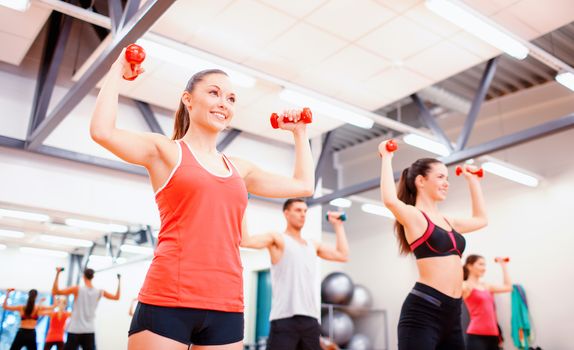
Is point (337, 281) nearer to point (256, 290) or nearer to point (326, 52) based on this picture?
point (256, 290)

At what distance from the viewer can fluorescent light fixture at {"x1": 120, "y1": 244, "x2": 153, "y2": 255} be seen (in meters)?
6.01

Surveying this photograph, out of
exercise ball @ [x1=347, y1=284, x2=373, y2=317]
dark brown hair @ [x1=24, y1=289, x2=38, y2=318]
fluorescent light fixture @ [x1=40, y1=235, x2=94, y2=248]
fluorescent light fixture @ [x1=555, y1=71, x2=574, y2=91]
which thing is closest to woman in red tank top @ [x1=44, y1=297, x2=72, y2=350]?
dark brown hair @ [x1=24, y1=289, x2=38, y2=318]

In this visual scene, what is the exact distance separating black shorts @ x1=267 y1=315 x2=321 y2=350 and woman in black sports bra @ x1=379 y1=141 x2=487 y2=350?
105 cm

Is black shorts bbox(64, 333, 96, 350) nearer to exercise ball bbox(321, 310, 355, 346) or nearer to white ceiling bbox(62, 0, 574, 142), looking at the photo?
white ceiling bbox(62, 0, 574, 142)

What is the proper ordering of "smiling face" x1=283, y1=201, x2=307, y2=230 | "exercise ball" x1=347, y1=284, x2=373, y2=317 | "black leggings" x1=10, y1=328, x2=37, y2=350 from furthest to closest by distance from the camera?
1. "exercise ball" x1=347, y1=284, x2=373, y2=317
2. "black leggings" x1=10, y1=328, x2=37, y2=350
3. "smiling face" x1=283, y1=201, x2=307, y2=230

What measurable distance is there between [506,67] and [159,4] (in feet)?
19.5

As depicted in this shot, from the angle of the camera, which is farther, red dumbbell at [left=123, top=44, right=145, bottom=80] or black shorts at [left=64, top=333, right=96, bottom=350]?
black shorts at [left=64, top=333, right=96, bottom=350]

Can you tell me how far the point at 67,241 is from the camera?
5781 mm

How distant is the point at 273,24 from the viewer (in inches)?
181

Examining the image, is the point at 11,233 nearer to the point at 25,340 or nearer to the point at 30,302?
the point at 30,302

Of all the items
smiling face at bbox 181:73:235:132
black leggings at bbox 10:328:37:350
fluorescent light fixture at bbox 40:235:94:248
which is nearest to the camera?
smiling face at bbox 181:73:235:132

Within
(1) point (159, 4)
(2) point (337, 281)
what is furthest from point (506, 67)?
(1) point (159, 4)

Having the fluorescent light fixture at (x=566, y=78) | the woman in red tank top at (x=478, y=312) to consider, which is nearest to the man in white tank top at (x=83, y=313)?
the woman in red tank top at (x=478, y=312)

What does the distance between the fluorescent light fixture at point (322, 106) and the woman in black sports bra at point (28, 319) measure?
3.42 meters
